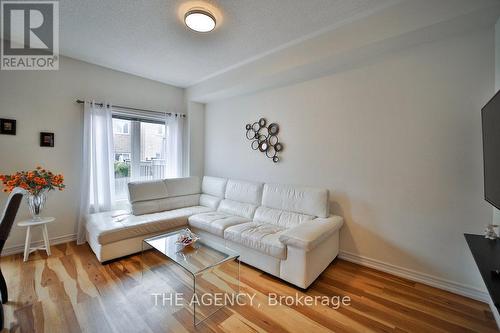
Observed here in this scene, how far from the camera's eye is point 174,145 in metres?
4.22

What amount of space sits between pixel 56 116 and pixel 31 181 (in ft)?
3.40

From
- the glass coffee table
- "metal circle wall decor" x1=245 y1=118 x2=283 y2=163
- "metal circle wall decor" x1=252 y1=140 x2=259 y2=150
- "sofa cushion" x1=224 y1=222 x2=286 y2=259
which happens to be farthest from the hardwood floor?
"metal circle wall decor" x1=252 y1=140 x2=259 y2=150

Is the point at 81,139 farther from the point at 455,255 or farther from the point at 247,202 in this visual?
the point at 455,255

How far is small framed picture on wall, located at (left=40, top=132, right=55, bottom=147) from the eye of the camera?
9.56 ft

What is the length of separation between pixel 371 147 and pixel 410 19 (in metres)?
1.24

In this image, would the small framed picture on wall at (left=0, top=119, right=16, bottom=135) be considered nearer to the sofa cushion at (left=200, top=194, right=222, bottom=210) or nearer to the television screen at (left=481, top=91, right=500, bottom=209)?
the sofa cushion at (left=200, top=194, right=222, bottom=210)

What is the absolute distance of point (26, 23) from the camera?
2.34 meters

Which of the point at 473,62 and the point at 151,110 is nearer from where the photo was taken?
the point at 473,62

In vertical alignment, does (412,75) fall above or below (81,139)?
above

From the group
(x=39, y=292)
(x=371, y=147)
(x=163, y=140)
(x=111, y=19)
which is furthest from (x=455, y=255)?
(x=163, y=140)

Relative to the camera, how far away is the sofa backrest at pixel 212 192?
3668 millimetres

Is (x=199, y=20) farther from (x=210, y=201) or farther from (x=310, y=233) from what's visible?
(x=210, y=201)

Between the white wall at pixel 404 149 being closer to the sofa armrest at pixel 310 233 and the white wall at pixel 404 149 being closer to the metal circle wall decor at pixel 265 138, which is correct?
the metal circle wall decor at pixel 265 138

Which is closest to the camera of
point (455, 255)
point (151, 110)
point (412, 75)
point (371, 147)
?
point (455, 255)
